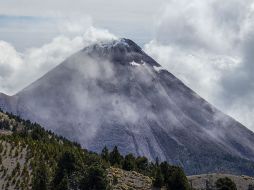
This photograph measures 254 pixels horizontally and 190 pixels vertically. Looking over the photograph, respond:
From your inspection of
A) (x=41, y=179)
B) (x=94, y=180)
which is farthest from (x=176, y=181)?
(x=41, y=179)

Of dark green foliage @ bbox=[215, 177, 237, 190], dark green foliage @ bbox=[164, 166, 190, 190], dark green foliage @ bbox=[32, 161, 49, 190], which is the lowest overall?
dark green foliage @ bbox=[32, 161, 49, 190]

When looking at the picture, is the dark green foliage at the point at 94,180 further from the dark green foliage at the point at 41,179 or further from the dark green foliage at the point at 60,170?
the dark green foliage at the point at 41,179

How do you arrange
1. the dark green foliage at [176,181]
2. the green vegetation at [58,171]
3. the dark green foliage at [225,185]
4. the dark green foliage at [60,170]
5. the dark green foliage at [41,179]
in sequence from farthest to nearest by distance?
the dark green foliage at [225,185] → the dark green foliage at [176,181] → the green vegetation at [58,171] → the dark green foliage at [60,170] → the dark green foliage at [41,179]

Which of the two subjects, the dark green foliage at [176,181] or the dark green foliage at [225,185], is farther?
the dark green foliage at [225,185]

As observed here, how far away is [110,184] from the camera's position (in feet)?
385

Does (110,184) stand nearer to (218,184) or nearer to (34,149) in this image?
(34,149)

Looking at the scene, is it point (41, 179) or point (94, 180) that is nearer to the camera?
point (41, 179)

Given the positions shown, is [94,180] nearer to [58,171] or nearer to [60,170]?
[60,170]

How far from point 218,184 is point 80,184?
5461 cm

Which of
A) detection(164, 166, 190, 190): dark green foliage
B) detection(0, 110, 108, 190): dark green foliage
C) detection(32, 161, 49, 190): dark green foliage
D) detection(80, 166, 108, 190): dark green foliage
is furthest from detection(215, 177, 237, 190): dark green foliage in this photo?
detection(32, 161, 49, 190): dark green foliage

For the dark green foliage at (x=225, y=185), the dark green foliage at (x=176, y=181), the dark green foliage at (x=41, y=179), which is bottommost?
the dark green foliage at (x=41, y=179)

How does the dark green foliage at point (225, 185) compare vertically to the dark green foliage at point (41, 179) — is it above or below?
above

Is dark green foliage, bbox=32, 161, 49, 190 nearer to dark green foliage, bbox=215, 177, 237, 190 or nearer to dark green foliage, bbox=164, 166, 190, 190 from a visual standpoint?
dark green foliage, bbox=164, 166, 190, 190

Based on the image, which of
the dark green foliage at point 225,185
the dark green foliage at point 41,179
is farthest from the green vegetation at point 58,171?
the dark green foliage at point 225,185
